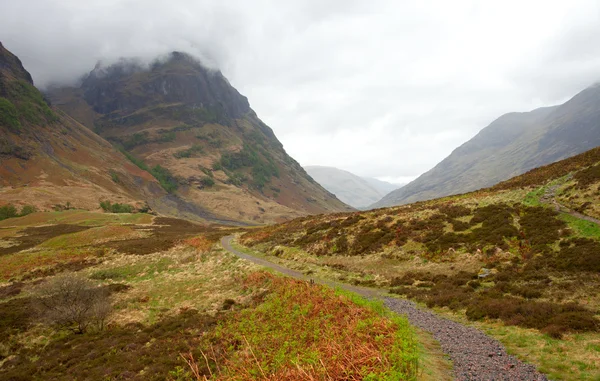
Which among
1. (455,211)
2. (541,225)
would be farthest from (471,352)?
(455,211)

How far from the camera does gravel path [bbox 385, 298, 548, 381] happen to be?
33.2ft

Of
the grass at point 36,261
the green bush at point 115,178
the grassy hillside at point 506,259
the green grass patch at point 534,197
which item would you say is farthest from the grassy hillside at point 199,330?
the green bush at point 115,178

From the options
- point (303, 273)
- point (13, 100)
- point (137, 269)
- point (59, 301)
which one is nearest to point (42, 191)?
point (13, 100)

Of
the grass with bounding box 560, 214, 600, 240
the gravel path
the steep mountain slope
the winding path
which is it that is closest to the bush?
the steep mountain slope

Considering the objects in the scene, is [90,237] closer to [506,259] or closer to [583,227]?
[506,259]

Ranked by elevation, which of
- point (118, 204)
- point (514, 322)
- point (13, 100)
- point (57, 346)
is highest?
point (13, 100)

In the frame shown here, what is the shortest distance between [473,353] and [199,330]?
52.6 feet

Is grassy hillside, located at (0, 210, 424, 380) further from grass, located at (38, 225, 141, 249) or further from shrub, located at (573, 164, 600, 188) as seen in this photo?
shrub, located at (573, 164, 600, 188)

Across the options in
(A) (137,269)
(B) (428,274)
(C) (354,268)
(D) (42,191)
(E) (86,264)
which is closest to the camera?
(B) (428,274)

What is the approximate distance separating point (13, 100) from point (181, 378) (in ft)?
876

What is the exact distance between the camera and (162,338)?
63.6 feet

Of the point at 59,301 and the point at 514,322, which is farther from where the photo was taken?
the point at 59,301

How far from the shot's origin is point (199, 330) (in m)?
19.9

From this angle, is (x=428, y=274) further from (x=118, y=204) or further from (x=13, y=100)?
(x=13, y=100)
